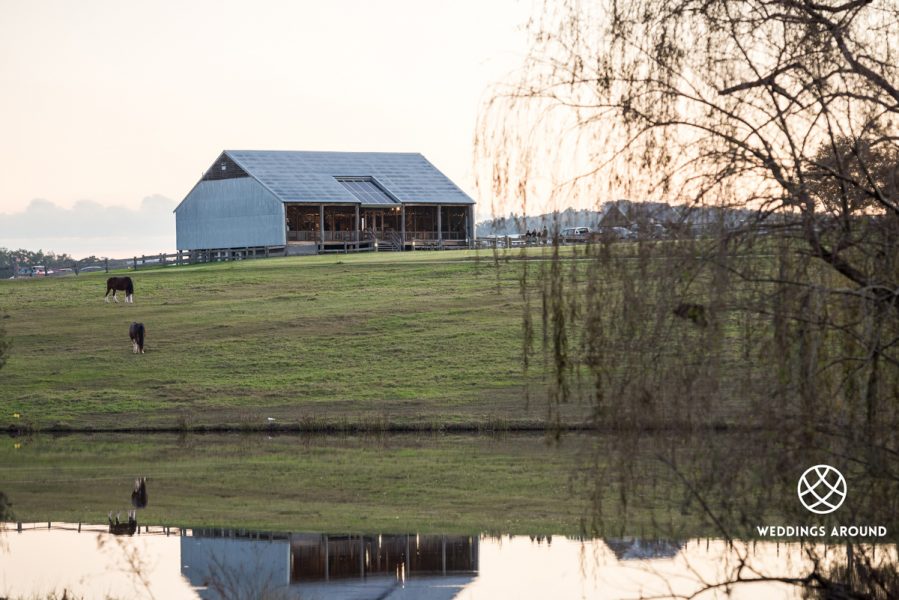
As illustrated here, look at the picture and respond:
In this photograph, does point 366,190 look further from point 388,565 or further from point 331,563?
point 388,565

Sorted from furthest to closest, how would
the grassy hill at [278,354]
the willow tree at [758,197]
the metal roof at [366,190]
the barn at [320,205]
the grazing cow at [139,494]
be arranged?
the metal roof at [366,190]
the barn at [320,205]
the grassy hill at [278,354]
the grazing cow at [139,494]
the willow tree at [758,197]

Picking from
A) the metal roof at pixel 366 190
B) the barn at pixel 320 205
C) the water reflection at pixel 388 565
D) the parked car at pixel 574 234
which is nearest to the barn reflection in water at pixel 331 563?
the water reflection at pixel 388 565

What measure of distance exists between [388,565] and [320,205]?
65.1m

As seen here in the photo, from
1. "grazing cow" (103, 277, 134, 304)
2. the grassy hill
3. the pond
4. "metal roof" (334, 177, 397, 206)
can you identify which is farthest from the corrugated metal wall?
the pond

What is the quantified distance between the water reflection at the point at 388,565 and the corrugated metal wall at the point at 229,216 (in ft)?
201

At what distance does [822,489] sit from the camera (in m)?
11.5

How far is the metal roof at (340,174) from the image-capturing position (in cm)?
7988

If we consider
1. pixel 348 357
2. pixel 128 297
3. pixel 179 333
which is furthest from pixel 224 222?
pixel 348 357

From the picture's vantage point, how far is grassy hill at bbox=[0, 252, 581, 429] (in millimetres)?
35406

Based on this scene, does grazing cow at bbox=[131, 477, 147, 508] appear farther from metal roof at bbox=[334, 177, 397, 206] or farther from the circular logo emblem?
metal roof at bbox=[334, 177, 397, 206]

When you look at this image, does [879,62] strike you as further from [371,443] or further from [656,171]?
[371,443]

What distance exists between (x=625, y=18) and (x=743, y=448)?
388cm

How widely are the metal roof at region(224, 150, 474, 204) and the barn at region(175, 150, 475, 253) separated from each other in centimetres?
7

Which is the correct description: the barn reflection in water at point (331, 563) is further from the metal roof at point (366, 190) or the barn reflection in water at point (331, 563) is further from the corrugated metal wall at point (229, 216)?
the metal roof at point (366, 190)
